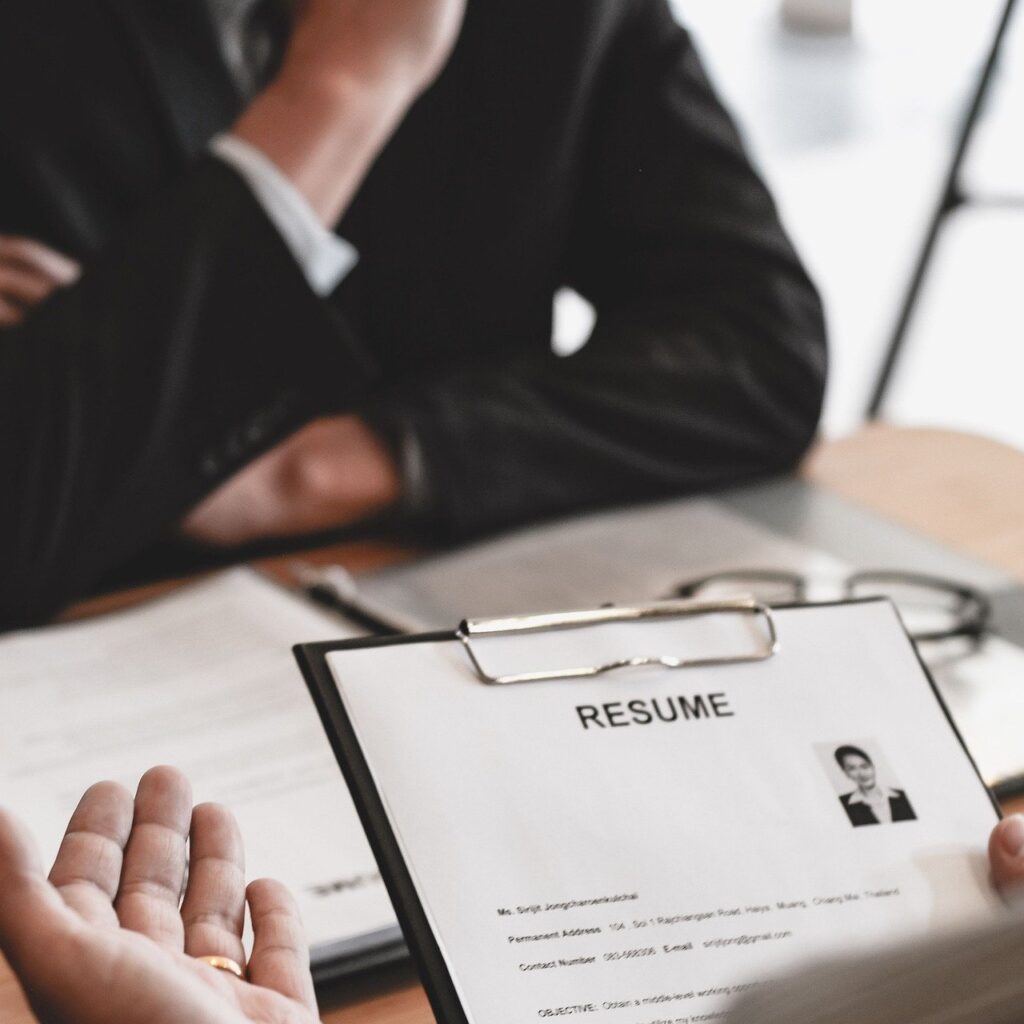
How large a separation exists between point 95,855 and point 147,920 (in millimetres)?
26

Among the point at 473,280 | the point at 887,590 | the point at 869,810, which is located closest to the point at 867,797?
the point at 869,810

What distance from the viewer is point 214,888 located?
0.40 metres

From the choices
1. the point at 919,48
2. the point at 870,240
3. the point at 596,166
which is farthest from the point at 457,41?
the point at 919,48

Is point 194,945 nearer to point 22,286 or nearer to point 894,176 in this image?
point 22,286

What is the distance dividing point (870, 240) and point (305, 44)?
10.6ft

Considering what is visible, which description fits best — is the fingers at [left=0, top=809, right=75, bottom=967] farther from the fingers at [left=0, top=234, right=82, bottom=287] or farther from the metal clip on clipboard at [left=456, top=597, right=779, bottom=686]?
the fingers at [left=0, top=234, right=82, bottom=287]

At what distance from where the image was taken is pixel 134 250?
80 cm

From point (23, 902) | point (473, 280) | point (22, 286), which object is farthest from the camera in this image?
point (473, 280)

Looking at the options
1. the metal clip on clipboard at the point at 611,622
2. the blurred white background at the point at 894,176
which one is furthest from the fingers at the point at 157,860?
the blurred white background at the point at 894,176

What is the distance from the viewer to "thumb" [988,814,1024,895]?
0.41m

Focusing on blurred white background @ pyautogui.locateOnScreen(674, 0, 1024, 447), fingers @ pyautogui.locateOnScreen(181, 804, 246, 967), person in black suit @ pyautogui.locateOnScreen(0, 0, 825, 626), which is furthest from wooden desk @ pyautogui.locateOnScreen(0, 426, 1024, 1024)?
fingers @ pyautogui.locateOnScreen(181, 804, 246, 967)

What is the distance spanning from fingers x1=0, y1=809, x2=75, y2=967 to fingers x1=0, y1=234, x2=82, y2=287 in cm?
65

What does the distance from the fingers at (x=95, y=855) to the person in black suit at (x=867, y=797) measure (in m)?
0.23

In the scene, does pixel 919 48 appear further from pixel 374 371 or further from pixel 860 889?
pixel 860 889
